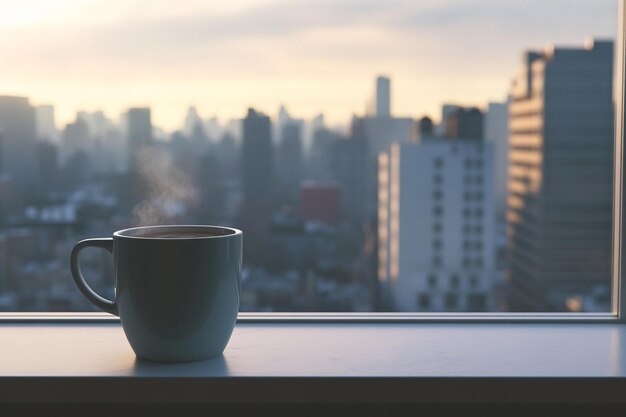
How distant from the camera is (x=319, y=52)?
12.8 meters

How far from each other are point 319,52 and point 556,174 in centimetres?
803

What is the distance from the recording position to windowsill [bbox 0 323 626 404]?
0.50 meters

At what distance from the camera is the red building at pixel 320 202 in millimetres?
8055

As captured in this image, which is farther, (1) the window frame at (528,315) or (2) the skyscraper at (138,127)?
(2) the skyscraper at (138,127)

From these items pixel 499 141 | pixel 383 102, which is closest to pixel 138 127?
pixel 383 102

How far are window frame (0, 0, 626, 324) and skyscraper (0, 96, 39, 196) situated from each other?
0.34 m

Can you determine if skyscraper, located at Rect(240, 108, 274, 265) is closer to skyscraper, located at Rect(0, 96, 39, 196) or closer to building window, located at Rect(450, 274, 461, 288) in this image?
skyscraper, located at Rect(0, 96, 39, 196)

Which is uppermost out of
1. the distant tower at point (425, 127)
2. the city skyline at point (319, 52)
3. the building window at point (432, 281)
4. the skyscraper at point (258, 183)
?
the city skyline at point (319, 52)

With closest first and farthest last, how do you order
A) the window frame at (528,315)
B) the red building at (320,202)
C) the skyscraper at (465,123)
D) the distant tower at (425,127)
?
the window frame at (528,315), the red building at (320,202), the distant tower at (425,127), the skyscraper at (465,123)

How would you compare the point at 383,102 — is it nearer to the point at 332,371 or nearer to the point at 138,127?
the point at 138,127

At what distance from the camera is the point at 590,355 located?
1.86 feet

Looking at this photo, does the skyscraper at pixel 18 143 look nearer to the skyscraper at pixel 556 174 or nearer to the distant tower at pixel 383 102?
the distant tower at pixel 383 102

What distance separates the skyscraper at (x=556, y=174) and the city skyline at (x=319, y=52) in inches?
27.7

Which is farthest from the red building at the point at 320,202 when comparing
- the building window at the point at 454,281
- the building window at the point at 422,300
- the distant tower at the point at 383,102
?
the building window at the point at 454,281
